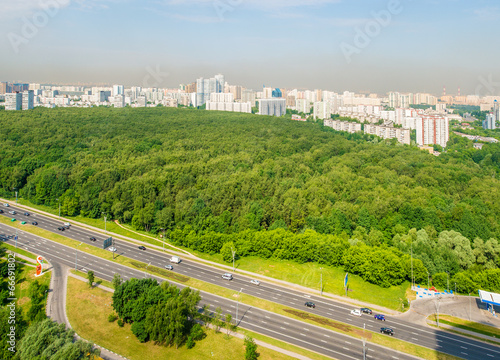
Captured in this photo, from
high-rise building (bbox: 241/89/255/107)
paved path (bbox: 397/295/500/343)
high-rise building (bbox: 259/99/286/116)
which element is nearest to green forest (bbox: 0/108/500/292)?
paved path (bbox: 397/295/500/343)

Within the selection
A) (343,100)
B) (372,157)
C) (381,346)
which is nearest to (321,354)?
(381,346)

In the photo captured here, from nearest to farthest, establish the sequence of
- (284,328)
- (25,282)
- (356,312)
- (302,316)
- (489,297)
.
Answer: (284,328) → (302,316) → (356,312) → (489,297) → (25,282)

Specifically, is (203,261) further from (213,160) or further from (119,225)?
(213,160)

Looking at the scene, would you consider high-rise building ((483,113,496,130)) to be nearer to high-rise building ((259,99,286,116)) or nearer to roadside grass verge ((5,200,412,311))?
high-rise building ((259,99,286,116))

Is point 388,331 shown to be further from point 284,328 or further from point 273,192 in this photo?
point 273,192

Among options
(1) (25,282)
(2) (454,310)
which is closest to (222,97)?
(1) (25,282)
